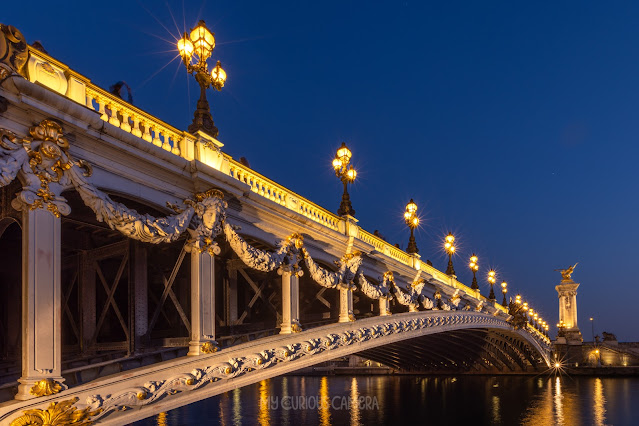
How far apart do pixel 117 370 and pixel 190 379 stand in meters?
1.42

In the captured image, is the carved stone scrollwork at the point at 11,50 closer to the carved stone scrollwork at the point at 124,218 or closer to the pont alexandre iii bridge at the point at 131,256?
the pont alexandre iii bridge at the point at 131,256

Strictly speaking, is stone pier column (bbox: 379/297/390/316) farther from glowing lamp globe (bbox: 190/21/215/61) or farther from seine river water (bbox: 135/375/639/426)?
glowing lamp globe (bbox: 190/21/215/61)

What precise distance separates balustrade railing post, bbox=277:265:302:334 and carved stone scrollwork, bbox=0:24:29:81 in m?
8.36

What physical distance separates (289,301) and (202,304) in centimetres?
366

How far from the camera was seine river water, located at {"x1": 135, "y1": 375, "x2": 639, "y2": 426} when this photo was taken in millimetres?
32406

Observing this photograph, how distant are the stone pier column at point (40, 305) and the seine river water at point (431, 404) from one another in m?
19.7

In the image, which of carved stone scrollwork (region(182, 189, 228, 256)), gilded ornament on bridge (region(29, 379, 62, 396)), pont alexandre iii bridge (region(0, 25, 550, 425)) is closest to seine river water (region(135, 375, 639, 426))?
pont alexandre iii bridge (region(0, 25, 550, 425))

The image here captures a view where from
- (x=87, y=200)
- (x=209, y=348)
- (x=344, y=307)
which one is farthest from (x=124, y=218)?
(x=344, y=307)

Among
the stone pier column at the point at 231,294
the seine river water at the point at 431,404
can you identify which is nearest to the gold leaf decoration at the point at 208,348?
the stone pier column at the point at 231,294

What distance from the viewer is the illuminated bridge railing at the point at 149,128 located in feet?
31.7

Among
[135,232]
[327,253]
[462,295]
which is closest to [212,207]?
[135,232]

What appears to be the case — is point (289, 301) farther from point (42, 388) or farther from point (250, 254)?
point (42, 388)

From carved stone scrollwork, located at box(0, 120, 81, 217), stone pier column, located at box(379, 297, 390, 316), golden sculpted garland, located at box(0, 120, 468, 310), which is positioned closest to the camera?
carved stone scrollwork, located at box(0, 120, 81, 217)

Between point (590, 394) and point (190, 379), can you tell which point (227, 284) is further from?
point (590, 394)
